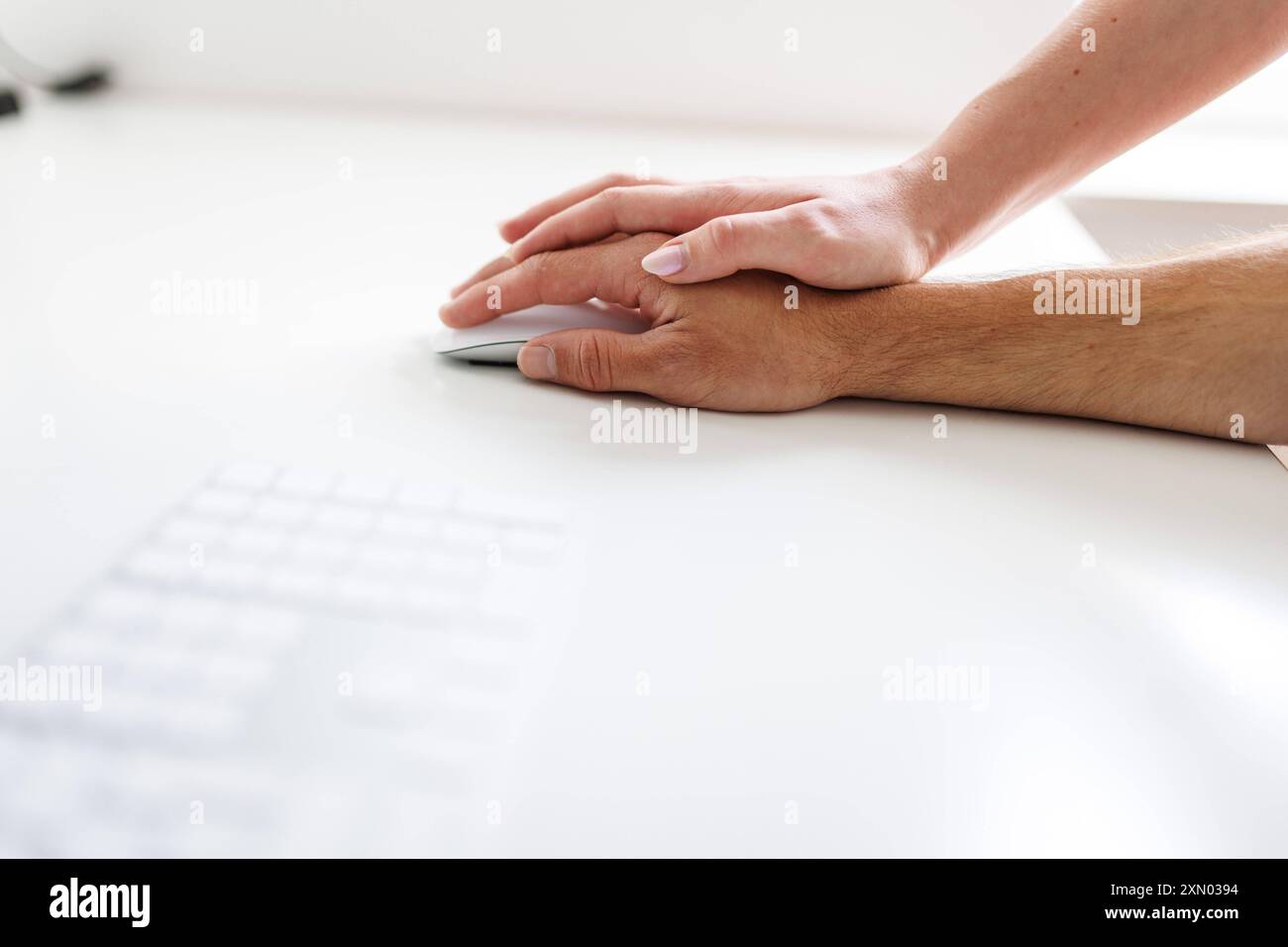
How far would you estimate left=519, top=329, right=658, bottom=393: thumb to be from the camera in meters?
0.93

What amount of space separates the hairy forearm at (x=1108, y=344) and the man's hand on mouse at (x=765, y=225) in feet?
0.14

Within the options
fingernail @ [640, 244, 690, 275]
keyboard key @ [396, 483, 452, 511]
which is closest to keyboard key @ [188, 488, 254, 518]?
keyboard key @ [396, 483, 452, 511]

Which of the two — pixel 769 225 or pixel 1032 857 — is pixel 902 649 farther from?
pixel 769 225

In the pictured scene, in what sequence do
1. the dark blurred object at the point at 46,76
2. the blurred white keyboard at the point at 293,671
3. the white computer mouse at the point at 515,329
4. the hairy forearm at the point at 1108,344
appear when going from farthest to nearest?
the dark blurred object at the point at 46,76 < the white computer mouse at the point at 515,329 < the hairy forearm at the point at 1108,344 < the blurred white keyboard at the point at 293,671

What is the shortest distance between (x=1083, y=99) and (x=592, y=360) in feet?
1.81

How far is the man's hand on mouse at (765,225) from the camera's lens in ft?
3.06

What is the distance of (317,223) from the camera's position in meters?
1.30

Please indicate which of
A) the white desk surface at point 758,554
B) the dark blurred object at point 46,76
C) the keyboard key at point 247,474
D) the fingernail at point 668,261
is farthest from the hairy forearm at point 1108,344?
the dark blurred object at point 46,76

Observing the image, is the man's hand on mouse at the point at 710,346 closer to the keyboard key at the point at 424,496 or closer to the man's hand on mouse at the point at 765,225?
the man's hand on mouse at the point at 765,225

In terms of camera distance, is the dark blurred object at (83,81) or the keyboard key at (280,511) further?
the dark blurred object at (83,81)

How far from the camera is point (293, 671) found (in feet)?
1.97

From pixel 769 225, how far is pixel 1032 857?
58 centimetres

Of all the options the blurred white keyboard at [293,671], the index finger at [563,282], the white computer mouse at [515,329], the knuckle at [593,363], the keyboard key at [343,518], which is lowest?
the blurred white keyboard at [293,671]
